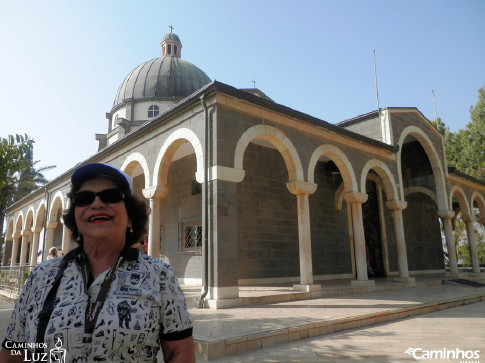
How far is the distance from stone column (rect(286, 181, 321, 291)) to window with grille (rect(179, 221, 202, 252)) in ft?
12.3

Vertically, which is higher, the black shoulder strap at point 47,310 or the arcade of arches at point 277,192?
the arcade of arches at point 277,192

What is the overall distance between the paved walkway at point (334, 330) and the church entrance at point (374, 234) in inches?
239

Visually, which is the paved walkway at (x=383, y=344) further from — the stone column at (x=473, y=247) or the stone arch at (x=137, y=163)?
the stone column at (x=473, y=247)

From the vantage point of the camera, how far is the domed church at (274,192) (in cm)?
752

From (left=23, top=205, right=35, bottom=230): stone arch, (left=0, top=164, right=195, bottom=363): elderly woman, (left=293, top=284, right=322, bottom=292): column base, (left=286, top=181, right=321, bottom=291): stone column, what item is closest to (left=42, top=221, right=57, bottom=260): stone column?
(left=23, top=205, right=35, bottom=230): stone arch

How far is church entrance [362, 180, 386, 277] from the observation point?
45.2ft

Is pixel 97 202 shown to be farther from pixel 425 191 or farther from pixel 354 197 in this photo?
pixel 425 191

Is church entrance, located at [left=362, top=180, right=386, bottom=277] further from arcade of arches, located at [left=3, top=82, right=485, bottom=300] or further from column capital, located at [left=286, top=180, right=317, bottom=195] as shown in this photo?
column capital, located at [left=286, top=180, right=317, bottom=195]

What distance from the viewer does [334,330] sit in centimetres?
546

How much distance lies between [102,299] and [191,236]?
1030 centimetres

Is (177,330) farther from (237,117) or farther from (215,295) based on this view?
(237,117)

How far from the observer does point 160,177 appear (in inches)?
354

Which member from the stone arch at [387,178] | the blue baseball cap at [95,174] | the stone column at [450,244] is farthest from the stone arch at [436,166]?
the blue baseball cap at [95,174]

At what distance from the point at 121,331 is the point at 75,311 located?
0.20 m
